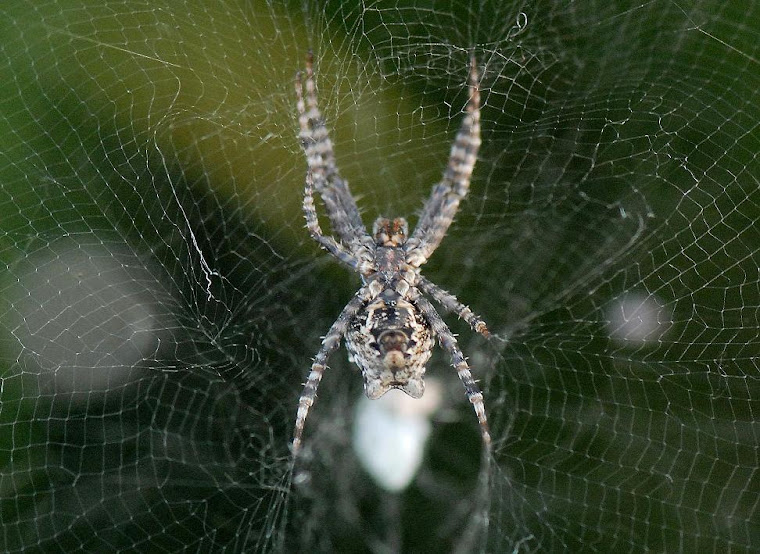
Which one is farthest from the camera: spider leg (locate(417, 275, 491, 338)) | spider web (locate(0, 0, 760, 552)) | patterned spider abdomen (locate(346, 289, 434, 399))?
spider web (locate(0, 0, 760, 552))

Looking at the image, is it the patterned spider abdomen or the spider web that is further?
the spider web

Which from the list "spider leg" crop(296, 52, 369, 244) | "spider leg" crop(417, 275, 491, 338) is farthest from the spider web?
"spider leg" crop(417, 275, 491, 338)

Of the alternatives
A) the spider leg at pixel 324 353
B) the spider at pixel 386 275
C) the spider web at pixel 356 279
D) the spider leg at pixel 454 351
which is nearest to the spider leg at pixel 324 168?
the spider at pixel 386 275

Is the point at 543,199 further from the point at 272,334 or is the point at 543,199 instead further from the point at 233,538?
the point at 233,538

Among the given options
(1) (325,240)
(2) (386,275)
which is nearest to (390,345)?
(2) (386,275)

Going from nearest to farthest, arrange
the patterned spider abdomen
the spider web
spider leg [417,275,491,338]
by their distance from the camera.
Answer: the patterned spider abdomen
spider leg [417,275,491,338]
the spider web

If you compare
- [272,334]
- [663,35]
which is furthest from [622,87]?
[272,334]

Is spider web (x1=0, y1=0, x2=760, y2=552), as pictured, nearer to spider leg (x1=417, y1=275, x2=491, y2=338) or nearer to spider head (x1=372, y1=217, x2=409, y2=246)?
spider head (x1=372, y1=217, x2=409, y2=246)
